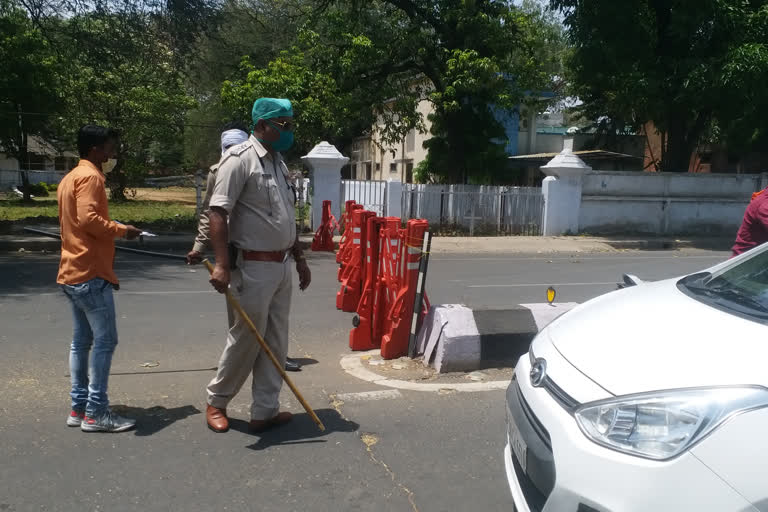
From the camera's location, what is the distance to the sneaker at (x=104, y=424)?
402 cm

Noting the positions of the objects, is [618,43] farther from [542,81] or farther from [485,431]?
[485,431]

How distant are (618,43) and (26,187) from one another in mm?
23447

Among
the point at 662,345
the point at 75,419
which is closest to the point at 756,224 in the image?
the point at 662,345

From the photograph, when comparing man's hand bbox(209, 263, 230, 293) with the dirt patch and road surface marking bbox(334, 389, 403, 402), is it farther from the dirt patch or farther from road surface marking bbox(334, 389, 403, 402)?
the dirt patch

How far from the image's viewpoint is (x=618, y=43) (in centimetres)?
1667

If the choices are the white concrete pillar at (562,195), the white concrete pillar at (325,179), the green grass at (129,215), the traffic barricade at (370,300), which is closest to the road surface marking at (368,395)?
the traffic barricade at (370,300)

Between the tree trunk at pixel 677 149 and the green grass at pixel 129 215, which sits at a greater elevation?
the tree trunk at pixel 677 149

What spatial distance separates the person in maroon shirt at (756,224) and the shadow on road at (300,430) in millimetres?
3359

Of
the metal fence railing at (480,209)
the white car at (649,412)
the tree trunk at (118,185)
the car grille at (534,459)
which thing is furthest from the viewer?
the tree trunk at (118,185)

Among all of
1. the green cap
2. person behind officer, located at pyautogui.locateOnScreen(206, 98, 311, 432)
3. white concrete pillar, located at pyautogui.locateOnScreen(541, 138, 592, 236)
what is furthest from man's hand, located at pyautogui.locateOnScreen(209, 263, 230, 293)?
white concrete pillar, located at pyautogui.locateOnScreen(541, 138, 592, 236)

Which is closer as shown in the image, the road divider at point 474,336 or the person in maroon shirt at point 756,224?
the person in maroon shirt at point 756,224

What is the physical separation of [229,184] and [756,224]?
12.9ft

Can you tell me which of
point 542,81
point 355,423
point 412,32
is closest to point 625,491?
point 355,423

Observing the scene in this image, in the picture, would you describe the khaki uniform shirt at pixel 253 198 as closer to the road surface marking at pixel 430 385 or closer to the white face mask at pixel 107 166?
the white face mask at pixel 107 166
